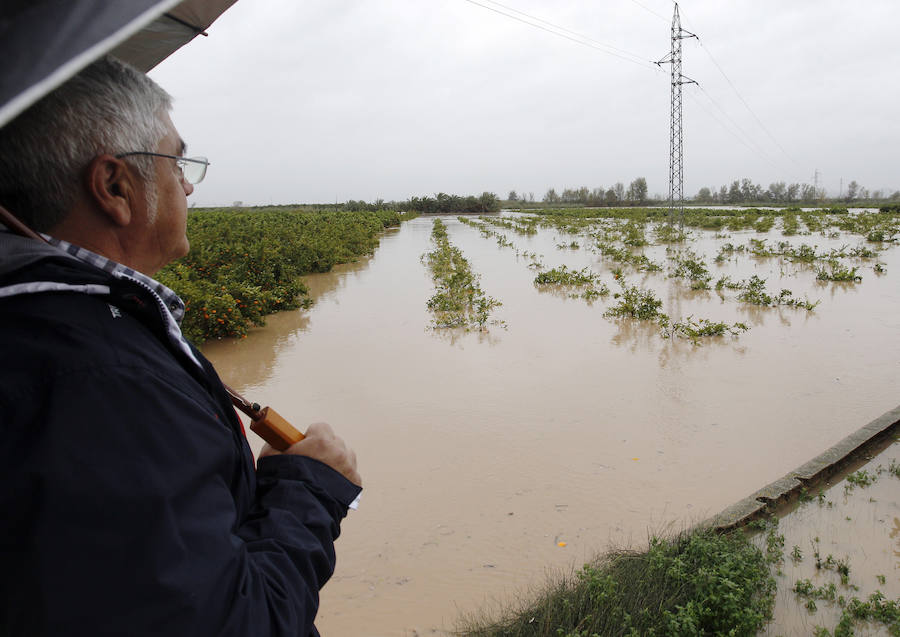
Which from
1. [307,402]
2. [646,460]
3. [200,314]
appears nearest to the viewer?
[646,460]

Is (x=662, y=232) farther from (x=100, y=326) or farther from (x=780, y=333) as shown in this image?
(x=100, y=326)

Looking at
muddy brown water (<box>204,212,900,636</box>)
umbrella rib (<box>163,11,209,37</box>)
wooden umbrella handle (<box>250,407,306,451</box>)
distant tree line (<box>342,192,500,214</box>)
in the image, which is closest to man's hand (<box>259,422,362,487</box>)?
wooden umbrella handle (<box>250,407,306,451</box>)

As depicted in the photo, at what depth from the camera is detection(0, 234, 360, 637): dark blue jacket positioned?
71 cm

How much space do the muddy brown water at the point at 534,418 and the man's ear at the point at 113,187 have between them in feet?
8.50

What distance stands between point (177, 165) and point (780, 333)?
938 centimetres

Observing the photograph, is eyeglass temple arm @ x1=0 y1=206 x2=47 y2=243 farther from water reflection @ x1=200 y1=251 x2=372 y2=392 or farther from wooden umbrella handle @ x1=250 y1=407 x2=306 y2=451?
water reflection @ x1=200 y1=251 x2=372 y2=392

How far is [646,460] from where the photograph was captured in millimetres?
4645

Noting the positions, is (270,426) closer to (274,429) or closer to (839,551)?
(274,429)

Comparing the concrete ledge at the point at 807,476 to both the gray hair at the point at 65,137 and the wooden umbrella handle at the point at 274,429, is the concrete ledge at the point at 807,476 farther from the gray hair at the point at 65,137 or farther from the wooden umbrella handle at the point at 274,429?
the gray hair at the point at 65,137

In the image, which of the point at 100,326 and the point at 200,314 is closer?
the point at 100,326

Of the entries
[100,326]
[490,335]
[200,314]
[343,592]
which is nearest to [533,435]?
[343,592]

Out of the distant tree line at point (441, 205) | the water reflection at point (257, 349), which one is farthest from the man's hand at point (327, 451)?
the distant tree line at point (441, 205)

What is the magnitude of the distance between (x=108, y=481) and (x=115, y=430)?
7 cm

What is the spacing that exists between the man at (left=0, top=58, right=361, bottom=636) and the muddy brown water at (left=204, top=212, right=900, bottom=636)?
2251mm
